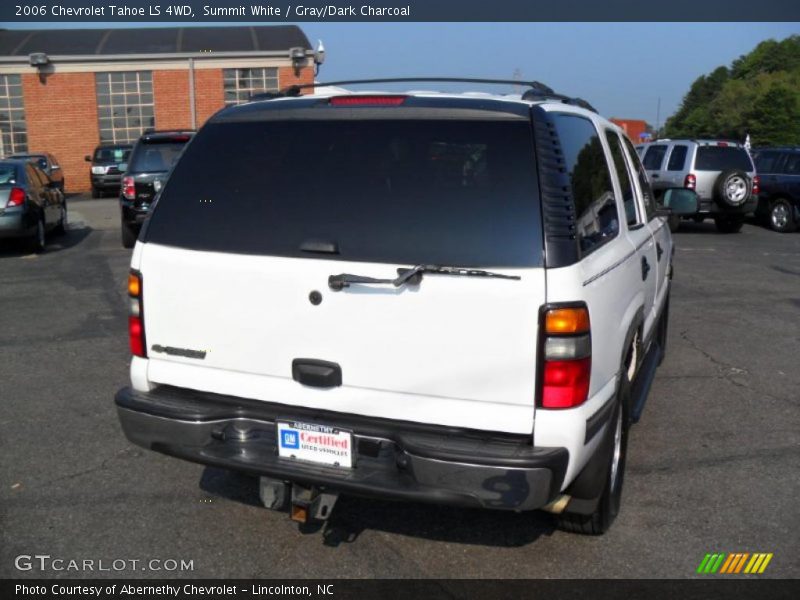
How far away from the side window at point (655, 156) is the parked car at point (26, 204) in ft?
38.4

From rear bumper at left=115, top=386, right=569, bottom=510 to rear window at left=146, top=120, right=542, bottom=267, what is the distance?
647 millimetres

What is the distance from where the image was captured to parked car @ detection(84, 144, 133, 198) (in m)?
27.8

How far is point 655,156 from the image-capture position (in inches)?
698

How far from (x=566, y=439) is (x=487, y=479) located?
12.9 inches

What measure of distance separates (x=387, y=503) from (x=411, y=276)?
1.56 m

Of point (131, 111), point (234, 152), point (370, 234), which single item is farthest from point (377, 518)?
point (131, 111)

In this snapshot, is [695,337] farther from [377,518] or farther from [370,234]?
[370,234]

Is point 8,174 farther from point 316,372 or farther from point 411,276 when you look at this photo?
point 411,276

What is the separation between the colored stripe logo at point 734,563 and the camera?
361cm

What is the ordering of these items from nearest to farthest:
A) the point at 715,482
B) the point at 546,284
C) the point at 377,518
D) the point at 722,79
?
the point at 546,284, the point at 377,518, the point at 715,482, the point at 722,79

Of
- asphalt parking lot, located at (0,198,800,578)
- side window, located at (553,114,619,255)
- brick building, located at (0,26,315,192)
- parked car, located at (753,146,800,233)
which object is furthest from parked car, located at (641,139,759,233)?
brick building, located at (0,26,315,192)

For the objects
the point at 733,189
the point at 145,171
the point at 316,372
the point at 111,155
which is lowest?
the point at 111,155

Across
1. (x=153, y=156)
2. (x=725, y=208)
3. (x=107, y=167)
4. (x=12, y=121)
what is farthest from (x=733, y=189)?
(x=12, y=121)

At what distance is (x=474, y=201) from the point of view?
3160mm
